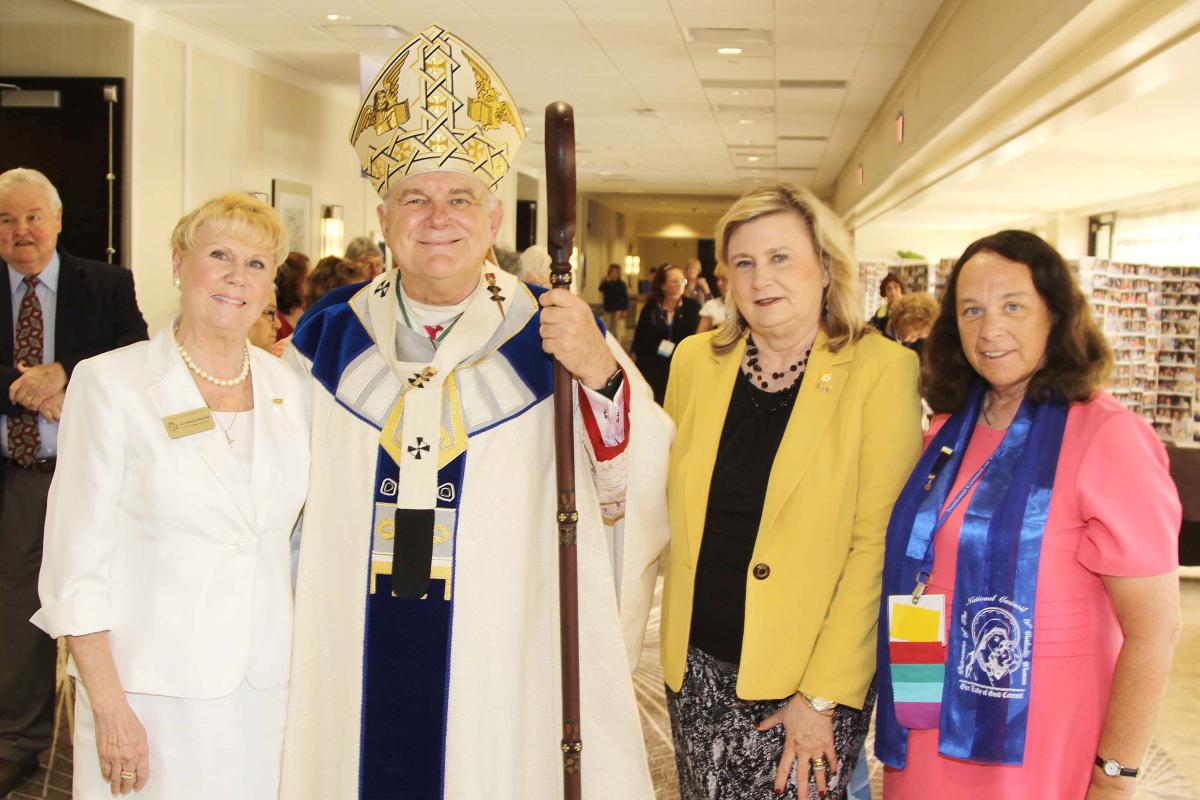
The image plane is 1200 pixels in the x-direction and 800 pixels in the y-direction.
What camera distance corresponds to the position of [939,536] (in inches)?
78.0

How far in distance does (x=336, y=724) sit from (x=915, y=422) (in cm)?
121

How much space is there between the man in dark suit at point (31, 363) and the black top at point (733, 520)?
2431 mm

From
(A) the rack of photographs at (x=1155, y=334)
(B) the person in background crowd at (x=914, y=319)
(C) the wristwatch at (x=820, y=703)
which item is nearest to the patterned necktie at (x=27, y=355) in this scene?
(C) the wristwatch at (x=820, y=703)

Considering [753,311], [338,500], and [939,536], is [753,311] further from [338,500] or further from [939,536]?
[338,500]

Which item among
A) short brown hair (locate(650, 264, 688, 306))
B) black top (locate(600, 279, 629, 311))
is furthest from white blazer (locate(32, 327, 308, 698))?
black top (locate(600, 279, 629, 311))

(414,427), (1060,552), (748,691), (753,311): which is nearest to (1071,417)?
(1060,552)

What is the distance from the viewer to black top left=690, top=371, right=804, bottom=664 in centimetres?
212

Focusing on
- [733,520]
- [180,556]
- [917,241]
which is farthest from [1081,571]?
[917,241]

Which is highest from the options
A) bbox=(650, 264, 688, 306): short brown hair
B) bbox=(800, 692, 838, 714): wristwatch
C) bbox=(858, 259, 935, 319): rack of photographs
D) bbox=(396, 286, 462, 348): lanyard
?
bbox=(858, 259, 935, 319): rack of photographs

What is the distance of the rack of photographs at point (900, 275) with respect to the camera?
1172 cm

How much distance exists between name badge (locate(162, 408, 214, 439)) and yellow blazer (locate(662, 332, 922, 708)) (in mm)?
1017

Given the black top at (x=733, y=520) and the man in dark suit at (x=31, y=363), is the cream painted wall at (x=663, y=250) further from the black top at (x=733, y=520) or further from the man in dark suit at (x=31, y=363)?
the black top at (x=733, y=520)

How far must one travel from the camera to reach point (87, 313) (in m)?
3.81

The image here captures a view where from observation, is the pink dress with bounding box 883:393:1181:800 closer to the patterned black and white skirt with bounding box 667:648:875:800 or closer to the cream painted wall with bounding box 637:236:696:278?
the patterned black and white skirt with bounding box 667:648:875:800
